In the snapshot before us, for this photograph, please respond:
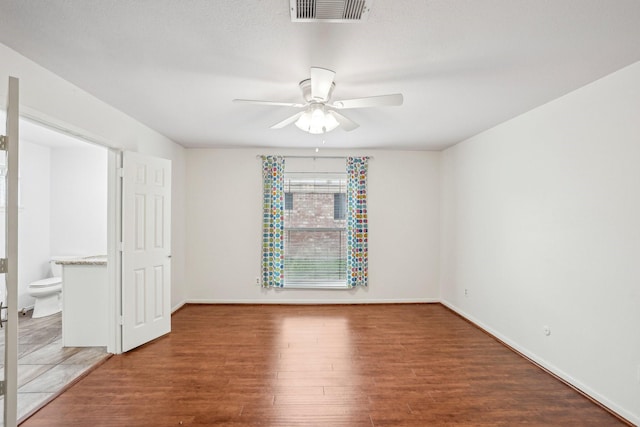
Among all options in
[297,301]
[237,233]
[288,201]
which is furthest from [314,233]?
[237,233]

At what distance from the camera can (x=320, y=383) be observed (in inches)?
102

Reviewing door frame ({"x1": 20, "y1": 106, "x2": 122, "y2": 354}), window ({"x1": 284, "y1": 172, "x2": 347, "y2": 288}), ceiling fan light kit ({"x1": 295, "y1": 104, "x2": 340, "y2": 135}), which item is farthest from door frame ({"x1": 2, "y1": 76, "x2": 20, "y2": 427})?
window ({"x1": 284, "y1": 172, "x2": 347, "y2": 288})

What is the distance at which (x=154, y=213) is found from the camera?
352 cm

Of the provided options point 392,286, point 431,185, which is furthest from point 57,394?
point 431,185

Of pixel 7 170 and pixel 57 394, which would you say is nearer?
pixel 7 170

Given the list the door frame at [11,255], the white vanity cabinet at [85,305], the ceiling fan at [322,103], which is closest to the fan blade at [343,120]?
the ceiling fan at [322,103]

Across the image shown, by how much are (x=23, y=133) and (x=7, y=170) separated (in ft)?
11.4

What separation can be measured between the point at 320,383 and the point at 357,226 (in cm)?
261

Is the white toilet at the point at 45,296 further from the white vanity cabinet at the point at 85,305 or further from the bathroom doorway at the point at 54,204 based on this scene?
the white vanity cabinet at the point at 85,305

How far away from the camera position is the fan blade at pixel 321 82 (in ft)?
6.23

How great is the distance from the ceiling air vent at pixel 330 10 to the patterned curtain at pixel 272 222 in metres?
3.24

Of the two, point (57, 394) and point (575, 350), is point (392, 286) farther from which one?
point (57, 394)

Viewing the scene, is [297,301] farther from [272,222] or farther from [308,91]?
[308,91]

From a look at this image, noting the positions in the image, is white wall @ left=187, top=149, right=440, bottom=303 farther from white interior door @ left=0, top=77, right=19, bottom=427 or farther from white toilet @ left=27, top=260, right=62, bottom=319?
white interior door @ left=0, top=77, right=19, bottom=427
